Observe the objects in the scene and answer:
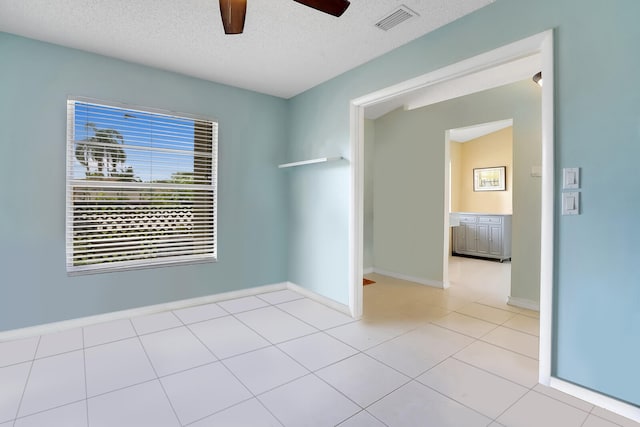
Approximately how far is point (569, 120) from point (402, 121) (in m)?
3.07

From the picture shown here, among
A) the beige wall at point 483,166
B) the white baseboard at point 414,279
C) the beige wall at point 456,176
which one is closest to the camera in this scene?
the white baseboard at point 414,279

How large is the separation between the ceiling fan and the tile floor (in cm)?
219

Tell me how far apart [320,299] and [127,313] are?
1.99m

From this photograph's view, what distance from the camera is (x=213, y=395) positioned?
191 cm

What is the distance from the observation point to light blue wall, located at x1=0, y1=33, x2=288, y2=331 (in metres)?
2.60

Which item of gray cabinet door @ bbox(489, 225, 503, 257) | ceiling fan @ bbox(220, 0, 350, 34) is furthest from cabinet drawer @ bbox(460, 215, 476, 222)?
ceiling fan @ bbox(220, 0, 350, 34)

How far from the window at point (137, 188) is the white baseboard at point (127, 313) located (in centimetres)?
45

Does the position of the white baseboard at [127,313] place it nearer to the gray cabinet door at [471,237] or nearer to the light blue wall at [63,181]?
the light blue wall at [63,181]

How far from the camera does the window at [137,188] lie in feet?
9.49

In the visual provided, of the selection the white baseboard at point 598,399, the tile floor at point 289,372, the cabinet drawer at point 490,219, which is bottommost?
the tile floor at point 289,372

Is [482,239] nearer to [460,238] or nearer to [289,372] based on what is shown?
[460,238]

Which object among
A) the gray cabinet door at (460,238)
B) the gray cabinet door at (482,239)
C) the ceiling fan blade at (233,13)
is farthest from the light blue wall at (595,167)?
the gray cabinet door at (460,238)

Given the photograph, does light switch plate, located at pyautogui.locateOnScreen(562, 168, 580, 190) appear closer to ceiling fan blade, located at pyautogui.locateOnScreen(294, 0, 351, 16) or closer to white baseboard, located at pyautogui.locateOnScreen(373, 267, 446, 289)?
ceiling fan blade, located at pyautogui.locateOnScreen(294, 0, 351, 16)

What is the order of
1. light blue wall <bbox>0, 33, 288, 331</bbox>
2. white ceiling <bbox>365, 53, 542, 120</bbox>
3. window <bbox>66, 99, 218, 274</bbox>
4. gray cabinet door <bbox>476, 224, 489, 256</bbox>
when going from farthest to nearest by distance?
gray cabinet door <bbox>476, 224, 489, 256</bbox> → white ceiling <bbox>365, 53, 542, 120</bbox> → window <bbox>66, 99, 218, 274</bbox> → light blue wall <bbox>0, 33, 288, 331</bbox>
